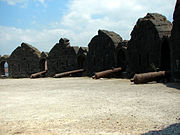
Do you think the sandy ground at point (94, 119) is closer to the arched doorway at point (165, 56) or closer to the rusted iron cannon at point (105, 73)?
the arched doorway at point (165, 56)

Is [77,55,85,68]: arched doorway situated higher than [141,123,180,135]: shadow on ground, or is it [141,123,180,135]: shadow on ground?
[77,55,85,68]: arched doorway

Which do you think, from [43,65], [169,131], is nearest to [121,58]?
[43,65]

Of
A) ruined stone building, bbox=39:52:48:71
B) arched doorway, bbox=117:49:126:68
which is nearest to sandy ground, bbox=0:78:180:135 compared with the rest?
arched doorway, bbox=117:49:126:68

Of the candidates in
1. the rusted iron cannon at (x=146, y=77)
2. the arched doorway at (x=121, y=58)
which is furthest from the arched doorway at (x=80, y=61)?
the rusted iron cannon at (x=146, y=77)

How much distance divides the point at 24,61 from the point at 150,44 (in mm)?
17361

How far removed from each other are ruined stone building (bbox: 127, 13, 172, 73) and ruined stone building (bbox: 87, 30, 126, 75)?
1.91 m

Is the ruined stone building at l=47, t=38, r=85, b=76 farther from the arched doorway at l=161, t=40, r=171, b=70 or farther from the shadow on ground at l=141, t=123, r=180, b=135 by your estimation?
the shadow on ground at l=141, t=123, r=180, b=135

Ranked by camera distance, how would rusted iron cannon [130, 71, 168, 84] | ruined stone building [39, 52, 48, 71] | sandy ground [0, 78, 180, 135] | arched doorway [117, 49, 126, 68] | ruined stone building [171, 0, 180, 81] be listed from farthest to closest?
1. ruined stone building [39, 52, 48, 71]
2. arched doorway [117, 49, 126, 68]
3. ruined stone building [171, 0, 180, 81]
4. rusted iron cannon [130, 71, 168, 84]
5. sandy ground [0, 78, 180, 135]

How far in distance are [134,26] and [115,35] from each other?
12.0 ft

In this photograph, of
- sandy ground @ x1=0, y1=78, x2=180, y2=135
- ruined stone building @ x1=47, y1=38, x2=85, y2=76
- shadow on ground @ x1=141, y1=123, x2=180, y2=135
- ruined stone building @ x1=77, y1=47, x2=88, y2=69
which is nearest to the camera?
shadow on ground @ x1=141, y1=123, x2=180, y2=135

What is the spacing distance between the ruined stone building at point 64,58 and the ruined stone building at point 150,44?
24.7 ft

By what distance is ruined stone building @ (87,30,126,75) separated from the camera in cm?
1805

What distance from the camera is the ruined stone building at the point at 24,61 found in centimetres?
2525

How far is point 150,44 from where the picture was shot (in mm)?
13617
